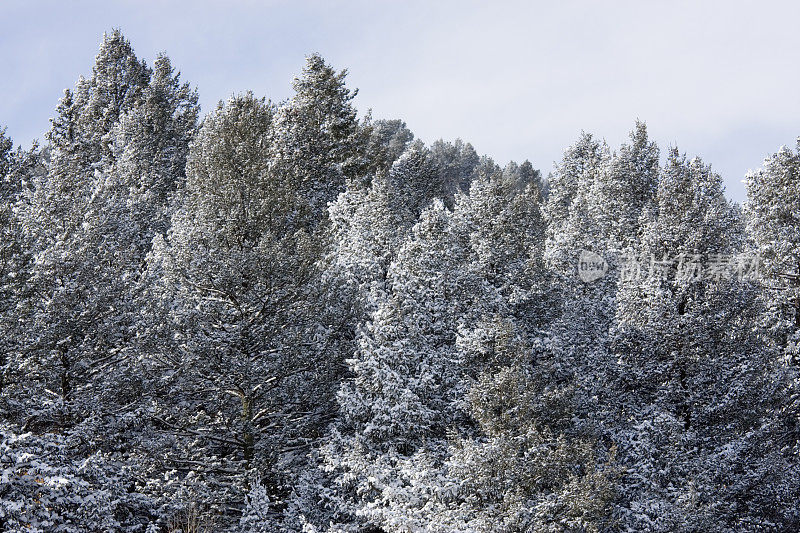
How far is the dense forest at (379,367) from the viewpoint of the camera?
2230cm

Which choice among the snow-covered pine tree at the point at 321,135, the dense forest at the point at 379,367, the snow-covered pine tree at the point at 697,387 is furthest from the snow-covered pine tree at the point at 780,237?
the snow-covered pine tree at the point at 321,135

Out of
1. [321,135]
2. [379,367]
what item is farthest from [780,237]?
[321,135]

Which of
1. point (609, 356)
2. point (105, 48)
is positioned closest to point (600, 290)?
point (609, 356)

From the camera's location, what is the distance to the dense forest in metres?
22.3

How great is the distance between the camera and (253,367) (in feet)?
82.8

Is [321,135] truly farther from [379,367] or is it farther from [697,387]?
[697,387]

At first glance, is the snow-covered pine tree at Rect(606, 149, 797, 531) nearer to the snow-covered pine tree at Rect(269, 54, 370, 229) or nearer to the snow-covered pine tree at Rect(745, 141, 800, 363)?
the snow-covered pine tree at Rect(745, 141, 800, 363)

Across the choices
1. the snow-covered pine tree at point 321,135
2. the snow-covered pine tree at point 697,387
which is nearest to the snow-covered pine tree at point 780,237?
the snow-covered pine tree at point 697,387

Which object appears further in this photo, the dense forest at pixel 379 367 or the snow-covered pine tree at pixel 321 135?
the snow-covered pine tree at pixel 321 135

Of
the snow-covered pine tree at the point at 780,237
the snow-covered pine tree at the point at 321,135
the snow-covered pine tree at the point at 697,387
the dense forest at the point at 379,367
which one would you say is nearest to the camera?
the dense forest at the point at 379,367

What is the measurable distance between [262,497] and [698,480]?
1619 cm

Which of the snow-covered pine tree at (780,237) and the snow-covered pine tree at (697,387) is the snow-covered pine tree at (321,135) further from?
the snow-covered pine tree at (780,237)

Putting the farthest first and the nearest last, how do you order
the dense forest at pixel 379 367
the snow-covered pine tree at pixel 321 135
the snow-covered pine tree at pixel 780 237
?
1. the snow-covered pine tree at pixel 321 135
2. the snow-covered pine tree at pixel 780 237
3. the dense forest at pixel 379 367

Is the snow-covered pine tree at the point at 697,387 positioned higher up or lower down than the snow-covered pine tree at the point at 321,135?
lower down
